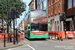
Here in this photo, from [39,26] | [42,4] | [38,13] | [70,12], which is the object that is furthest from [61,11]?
[39,26]

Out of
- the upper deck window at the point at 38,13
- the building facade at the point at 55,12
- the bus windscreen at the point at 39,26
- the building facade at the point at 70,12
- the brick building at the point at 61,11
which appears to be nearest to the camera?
the bus windscreen at the point at 39,26

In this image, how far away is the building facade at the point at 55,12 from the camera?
4016 cm

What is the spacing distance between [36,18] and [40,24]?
933mm

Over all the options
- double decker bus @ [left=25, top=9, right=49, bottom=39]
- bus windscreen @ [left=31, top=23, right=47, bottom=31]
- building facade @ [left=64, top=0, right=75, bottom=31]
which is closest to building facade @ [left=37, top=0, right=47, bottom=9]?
building facade @ [left=64, top=0, right=75, bottom=31]

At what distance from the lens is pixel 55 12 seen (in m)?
43.7

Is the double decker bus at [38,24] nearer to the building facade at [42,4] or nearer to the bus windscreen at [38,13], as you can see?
the bus windscreen at [38,13]

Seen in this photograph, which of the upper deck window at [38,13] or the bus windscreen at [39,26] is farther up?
the upper deck window at [38,13]

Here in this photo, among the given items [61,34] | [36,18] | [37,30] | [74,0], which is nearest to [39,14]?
[36,18]

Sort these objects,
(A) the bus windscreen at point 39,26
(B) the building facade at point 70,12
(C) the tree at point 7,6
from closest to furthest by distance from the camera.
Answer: (A) the bus windscreen at point 39,26 < (C) the tree at point 7,6 < (B) the building facade at point 70,12

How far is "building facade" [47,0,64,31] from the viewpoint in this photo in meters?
40.2

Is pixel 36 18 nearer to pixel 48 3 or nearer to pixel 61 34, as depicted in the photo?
pixel 61 34

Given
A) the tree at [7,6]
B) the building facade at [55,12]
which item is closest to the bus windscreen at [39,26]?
the tree at [7,6]

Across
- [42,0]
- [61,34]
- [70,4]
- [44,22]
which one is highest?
[42,0]

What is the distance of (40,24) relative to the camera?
72.5 feet
